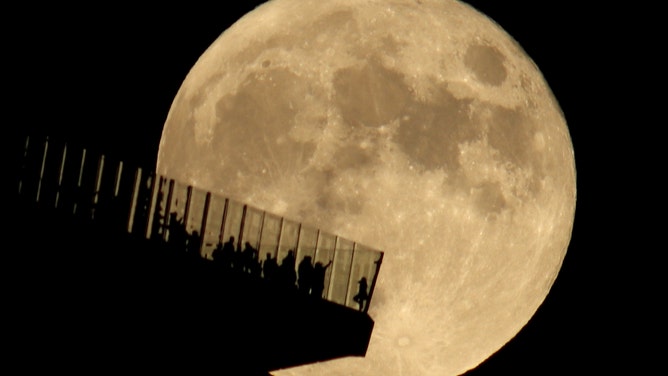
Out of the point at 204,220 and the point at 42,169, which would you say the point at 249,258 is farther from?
the point at 42,169

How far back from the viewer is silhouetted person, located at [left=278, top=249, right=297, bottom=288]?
12594 mm

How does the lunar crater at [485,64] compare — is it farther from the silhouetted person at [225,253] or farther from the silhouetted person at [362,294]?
the silhouetted person at [225,253]

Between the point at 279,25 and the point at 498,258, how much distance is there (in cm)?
556

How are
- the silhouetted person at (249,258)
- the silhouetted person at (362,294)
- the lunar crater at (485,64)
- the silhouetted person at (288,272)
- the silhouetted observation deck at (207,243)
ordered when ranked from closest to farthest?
1. the silhouetted observation deck at (207,243)
2. the silhouetted person at (249,258)
3. the silhouetted person at (288,272)
4. the silhouetted person at (362,294)
5. the lunar crater at (485,64)

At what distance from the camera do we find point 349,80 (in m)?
18.6

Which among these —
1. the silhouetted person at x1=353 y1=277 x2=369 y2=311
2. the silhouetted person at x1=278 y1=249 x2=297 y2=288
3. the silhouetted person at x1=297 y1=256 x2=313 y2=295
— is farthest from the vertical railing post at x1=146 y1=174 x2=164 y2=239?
the silhouetted person at x1=353 y1=277 x2=369 y2=311

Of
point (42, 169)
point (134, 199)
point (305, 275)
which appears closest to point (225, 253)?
point (305, 275)

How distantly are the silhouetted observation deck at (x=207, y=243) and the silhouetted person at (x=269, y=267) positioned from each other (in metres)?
0.01

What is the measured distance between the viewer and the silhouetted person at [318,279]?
1268 centimetres

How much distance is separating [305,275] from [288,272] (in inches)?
9.3

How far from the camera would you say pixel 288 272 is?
42.2 ft

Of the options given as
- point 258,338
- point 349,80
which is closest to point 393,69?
point 349,80

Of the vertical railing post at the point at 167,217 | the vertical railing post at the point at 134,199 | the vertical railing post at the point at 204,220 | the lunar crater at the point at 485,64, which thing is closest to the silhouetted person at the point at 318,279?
the vertical railing post at the point at 204,220

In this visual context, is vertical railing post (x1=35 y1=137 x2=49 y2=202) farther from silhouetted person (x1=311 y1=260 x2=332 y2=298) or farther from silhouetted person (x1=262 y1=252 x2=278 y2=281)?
silhouetted person (x1=311 y1=260 x2=332 y2=298)
